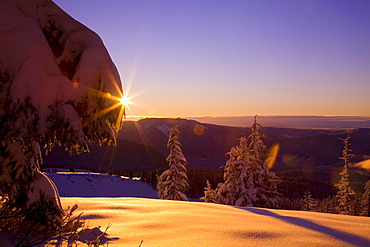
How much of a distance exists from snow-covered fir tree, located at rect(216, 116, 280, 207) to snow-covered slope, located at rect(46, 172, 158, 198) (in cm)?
2188

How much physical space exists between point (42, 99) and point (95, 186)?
37.2m

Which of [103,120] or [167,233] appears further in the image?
[103,120]

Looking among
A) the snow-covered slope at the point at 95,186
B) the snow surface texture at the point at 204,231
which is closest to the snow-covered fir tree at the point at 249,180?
the snow surface texture at the point at 204,231

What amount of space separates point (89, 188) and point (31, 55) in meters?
36.3

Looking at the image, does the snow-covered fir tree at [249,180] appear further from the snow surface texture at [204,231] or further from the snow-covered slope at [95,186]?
the snow-covered slope at [95,186]

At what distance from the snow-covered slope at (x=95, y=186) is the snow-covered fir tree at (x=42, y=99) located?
104ft

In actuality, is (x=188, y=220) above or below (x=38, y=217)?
below

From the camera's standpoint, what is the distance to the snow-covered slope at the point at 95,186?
112ft

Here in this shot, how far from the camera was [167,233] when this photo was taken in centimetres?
412

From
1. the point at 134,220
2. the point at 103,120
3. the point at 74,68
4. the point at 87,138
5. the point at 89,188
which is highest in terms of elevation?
the point at 74,68

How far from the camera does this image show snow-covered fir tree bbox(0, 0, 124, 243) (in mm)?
3779

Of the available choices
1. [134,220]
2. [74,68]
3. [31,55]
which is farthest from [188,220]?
[31,55]

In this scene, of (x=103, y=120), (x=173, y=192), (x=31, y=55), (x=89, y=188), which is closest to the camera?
(x=31, y=55)

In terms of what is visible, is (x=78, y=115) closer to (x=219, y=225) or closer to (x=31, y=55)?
(x=31, y=55)
